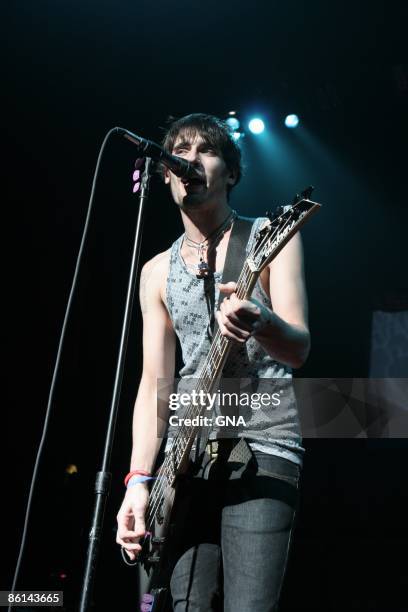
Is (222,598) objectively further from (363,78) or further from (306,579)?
(363,78)

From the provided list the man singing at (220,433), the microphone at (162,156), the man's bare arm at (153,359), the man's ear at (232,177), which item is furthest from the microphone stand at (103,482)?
the man's ear at (232,177)

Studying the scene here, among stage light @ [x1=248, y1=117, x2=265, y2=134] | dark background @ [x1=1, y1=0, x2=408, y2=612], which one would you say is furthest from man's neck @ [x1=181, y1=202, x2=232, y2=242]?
→ stage light @ [x1=248, y1=117, x2=265, y2=134]

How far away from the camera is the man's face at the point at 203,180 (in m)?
2.12

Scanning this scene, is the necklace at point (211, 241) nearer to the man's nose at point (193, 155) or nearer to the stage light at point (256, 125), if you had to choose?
the man's nose at point (193, 155)

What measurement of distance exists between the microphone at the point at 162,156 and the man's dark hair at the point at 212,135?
24 cm

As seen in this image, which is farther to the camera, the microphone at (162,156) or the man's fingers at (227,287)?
the microphone at (162,156)

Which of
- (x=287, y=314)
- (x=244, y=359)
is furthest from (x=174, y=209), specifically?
(x=287, y=314)

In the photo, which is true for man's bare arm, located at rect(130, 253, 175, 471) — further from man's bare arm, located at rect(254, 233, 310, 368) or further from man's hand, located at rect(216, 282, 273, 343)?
man's hand, located at rect(216, 282, 273, 343)

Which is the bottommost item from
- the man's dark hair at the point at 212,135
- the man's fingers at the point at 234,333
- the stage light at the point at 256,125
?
the man's fingers at the point at 234,333

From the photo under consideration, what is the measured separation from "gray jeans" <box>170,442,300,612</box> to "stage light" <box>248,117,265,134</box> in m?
4.23

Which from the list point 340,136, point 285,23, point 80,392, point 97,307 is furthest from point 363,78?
point 80,392

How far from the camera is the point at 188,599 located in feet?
5.73

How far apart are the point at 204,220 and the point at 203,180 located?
16 cm

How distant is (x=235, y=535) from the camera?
1.71 metres
